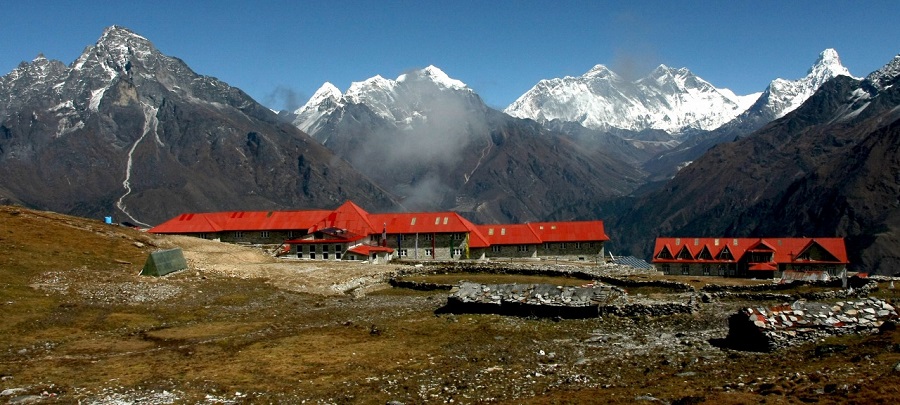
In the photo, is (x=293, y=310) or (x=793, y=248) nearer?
(x=293, y=310)

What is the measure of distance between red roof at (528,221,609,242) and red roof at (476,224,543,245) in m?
1.74

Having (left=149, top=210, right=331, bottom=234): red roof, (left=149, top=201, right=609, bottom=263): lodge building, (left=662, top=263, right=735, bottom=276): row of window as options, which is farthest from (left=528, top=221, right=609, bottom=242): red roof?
(left=149, top=210, right=331, bottom=234): red roof

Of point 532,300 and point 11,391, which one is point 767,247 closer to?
point 532,300

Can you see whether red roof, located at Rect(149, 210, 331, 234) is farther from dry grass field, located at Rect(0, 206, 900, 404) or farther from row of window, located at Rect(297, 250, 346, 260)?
dry grass field, located at Rect(0, 206, 900, 404)

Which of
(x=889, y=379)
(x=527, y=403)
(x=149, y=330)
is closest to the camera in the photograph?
(x=889, y=379)

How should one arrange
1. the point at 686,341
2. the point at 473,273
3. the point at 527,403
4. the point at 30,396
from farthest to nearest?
1. the point at 473,273
2. the point at 686,341
3. the point at 30,396
4. the point at 527,403

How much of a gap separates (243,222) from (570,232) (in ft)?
178

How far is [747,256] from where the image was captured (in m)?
118

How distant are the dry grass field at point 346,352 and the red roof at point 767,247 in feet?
202

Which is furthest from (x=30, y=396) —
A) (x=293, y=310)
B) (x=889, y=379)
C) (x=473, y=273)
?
(x=473, y=273)

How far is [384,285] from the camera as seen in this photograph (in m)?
71.4

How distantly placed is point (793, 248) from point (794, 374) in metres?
103

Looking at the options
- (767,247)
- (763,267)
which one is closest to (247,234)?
(763,267)

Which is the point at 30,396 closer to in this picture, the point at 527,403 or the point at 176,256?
the point at 527,403
